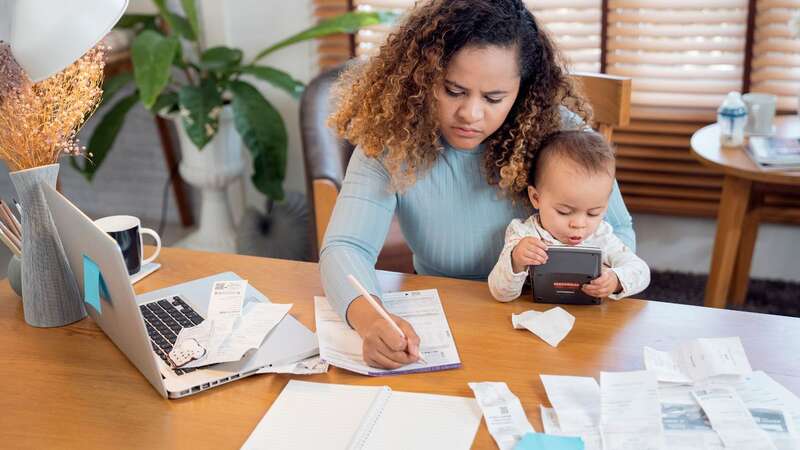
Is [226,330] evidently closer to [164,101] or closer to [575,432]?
[575,432]

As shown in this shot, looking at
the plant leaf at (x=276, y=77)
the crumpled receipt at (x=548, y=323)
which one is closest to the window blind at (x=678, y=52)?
the plant leaf at (x=276, y=77)

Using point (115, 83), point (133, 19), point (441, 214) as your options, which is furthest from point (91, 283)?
point (133, 19)

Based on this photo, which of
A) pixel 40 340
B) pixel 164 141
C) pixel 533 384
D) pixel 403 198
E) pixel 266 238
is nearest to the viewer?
pixel 533 384

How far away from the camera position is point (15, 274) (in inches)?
60.2

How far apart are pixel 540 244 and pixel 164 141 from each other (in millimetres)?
2609

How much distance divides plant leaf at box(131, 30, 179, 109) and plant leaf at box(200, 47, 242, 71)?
240 mm

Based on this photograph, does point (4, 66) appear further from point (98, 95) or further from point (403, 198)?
point (403, 198)

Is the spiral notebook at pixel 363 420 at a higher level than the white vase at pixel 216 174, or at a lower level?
higher

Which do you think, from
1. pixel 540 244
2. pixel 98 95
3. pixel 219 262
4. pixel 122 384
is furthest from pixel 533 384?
pixel 98 95

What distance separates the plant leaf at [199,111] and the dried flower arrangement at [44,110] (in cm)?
138

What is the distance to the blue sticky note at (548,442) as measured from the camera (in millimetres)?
1035

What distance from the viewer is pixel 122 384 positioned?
4.06 feet

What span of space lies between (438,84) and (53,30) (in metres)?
0.65

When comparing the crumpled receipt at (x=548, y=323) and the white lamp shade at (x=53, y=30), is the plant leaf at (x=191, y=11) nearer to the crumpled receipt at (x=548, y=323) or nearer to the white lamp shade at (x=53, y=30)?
the white lamp shade at (x=53, y=30)
